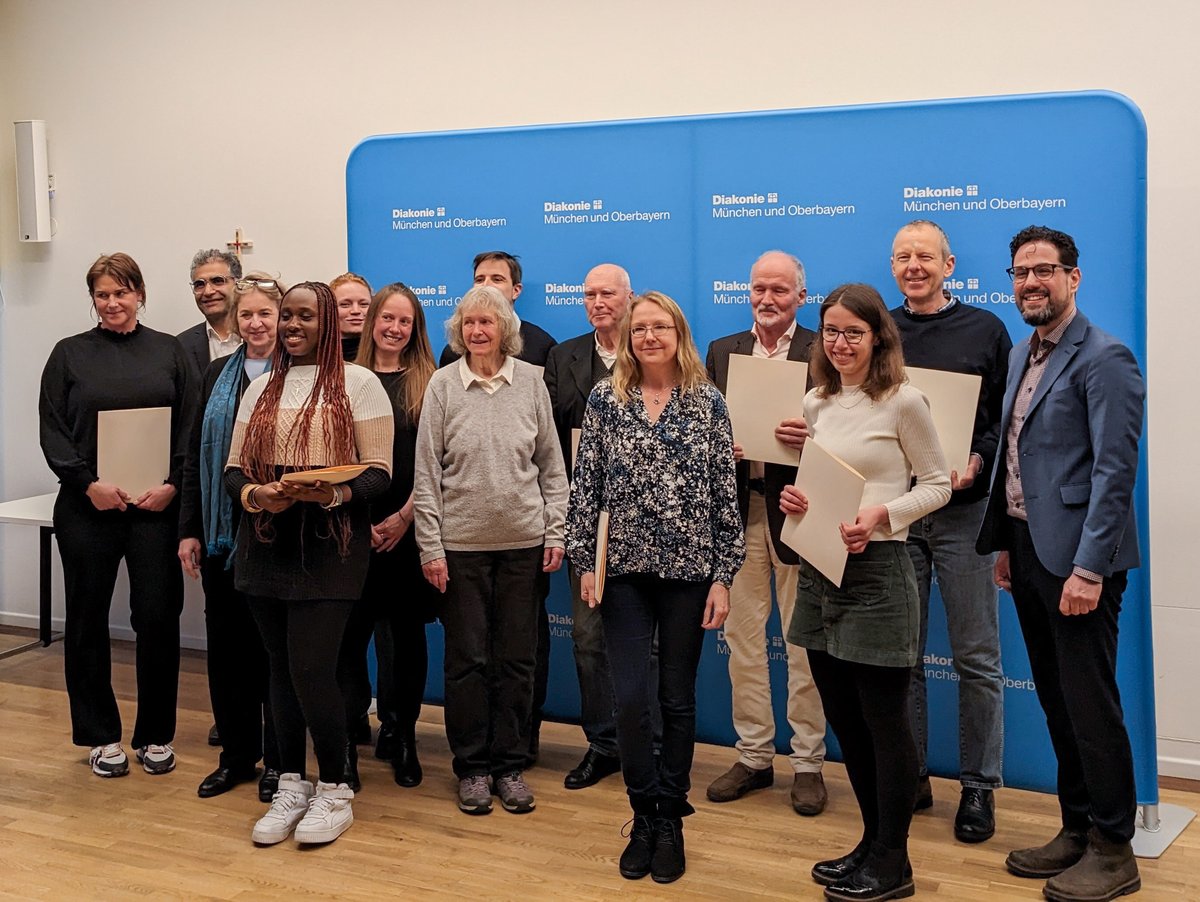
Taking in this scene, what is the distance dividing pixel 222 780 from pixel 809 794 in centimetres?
188

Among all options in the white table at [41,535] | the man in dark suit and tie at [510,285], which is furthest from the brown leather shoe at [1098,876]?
the white table at [41,535]

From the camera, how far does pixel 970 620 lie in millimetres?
3518

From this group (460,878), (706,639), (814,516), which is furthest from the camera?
(706,639)

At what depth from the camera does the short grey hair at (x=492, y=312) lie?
356 centimetres

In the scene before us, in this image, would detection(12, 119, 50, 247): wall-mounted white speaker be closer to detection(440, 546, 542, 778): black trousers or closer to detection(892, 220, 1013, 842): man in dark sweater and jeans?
detection(440, 546, 542, 778): black trousers

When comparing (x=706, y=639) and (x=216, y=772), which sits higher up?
(x=706, y=639)

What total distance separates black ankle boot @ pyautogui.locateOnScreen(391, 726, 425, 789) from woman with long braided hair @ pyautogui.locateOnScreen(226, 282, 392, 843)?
0.49m

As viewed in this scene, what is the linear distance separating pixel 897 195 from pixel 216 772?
293 cm

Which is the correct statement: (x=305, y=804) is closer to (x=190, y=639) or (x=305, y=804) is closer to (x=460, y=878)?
(x=460, y=878)

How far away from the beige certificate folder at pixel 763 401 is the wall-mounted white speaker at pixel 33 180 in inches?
160

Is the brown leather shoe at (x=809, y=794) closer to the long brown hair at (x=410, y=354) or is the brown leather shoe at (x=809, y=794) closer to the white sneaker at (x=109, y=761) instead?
the long brown hair at (x=410, y=354)

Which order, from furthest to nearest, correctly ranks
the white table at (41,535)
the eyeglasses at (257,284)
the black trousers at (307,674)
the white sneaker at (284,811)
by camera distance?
the white table at (41,535) → the eyeglasses at (257,284) → the white sneaker at (284,811) → the black trousers at (307,674)

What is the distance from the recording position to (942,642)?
13.0 ft

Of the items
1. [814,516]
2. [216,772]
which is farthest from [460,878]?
[814,516]
